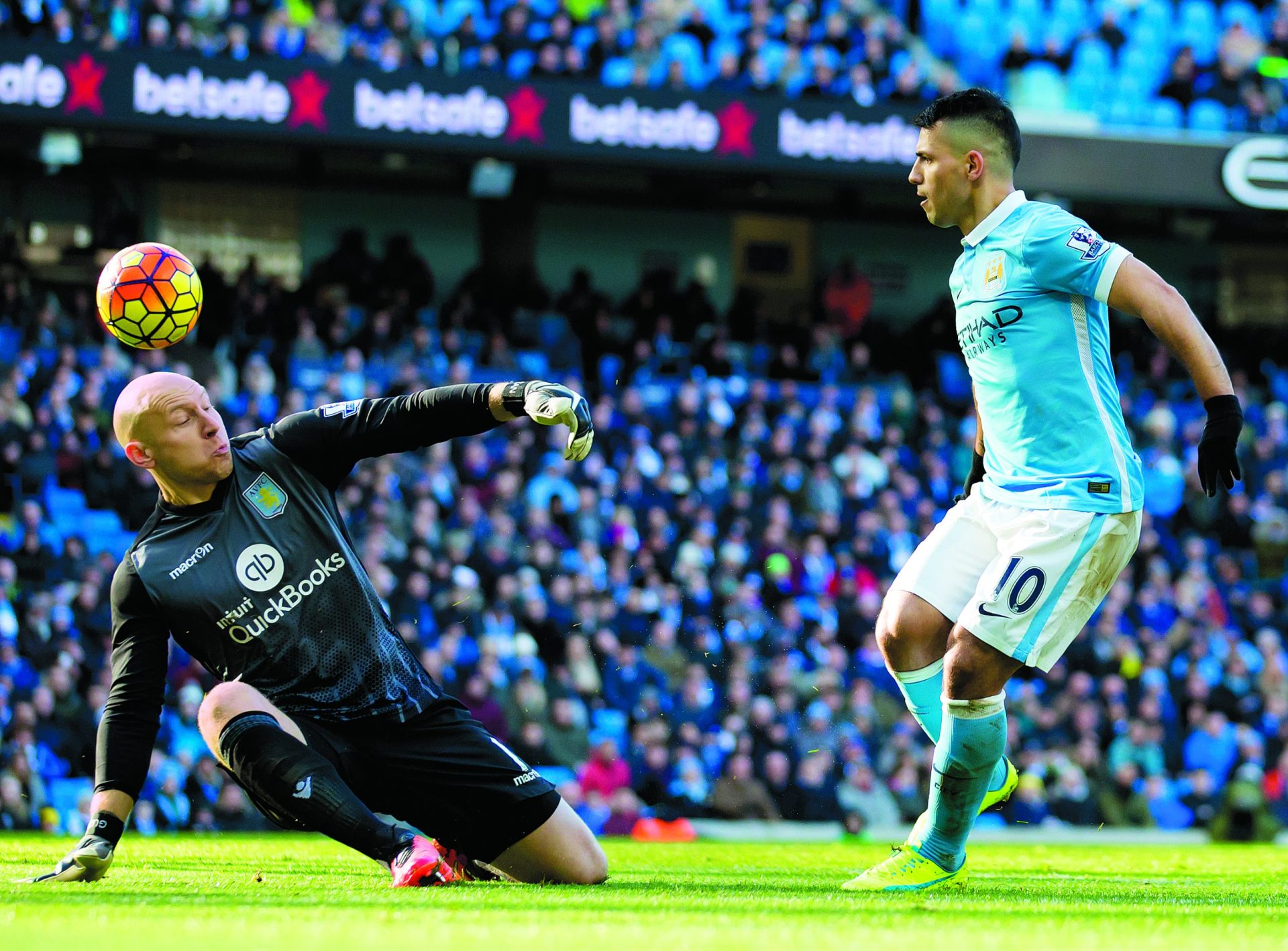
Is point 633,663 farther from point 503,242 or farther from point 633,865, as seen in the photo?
point 503,242

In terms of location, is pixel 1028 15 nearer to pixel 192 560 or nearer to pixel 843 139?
pixel 843 139

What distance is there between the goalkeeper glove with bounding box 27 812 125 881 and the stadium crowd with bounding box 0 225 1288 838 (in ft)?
23.9

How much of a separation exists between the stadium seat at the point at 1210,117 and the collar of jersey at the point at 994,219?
16389mm

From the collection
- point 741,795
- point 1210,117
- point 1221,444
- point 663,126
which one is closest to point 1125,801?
point 741,795

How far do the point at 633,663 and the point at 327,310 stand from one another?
5839mm

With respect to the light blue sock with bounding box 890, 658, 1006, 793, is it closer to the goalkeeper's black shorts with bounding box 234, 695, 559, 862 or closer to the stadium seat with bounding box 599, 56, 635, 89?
the goalkeeper's black shorts with bounding box 234, 695, 559, 862

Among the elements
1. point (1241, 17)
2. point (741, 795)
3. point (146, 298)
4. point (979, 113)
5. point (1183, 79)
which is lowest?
point (741, 795)

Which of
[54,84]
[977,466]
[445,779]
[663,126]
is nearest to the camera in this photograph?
[445,779]

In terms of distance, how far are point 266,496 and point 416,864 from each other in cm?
129

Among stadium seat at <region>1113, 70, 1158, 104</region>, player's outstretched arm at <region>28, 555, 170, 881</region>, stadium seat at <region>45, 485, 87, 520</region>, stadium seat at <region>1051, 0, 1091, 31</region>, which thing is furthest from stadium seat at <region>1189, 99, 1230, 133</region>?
player's outstretched arm at <region>28, 555, 170, 881</region>

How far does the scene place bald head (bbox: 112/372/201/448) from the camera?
17.0 ft

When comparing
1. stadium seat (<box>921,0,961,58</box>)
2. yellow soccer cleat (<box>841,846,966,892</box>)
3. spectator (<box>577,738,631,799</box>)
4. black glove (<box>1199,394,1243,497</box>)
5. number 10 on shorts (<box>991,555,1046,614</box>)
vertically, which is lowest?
spectator (<box>577,738,631,799</box>)

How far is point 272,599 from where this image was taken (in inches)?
208

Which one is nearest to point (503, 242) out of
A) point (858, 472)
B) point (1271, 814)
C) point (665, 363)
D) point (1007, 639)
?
point (665, 363)
